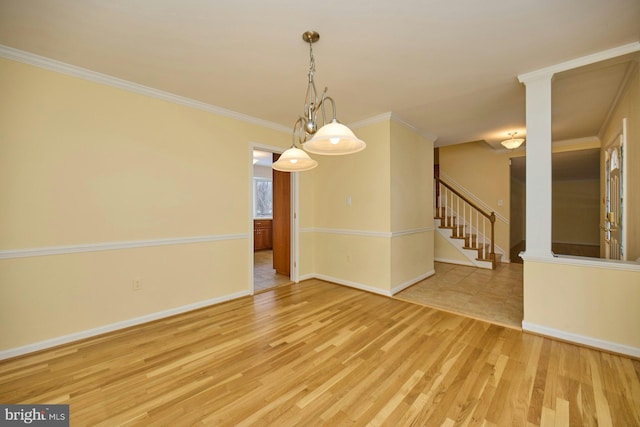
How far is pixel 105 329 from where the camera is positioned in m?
2.60

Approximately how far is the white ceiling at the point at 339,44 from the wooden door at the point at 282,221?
5.72 ft

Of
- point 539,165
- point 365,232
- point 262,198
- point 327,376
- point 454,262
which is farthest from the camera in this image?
point 262,198

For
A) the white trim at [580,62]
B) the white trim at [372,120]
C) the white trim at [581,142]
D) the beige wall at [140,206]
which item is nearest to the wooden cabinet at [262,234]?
the beige wall at [140,206]

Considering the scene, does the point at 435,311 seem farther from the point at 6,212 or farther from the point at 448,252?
the point at 6,212

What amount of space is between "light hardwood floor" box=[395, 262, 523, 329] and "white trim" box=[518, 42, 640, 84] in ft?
8.38

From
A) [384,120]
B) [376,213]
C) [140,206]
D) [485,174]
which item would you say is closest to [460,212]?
[485,174]

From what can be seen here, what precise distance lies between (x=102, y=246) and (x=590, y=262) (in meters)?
4.67

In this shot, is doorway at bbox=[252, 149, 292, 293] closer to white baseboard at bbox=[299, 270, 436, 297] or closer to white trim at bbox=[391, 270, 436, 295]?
white baseboard at bbox=[299, 270, 436, 297]

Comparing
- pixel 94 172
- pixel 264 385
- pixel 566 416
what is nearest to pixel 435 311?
pixel 566 416

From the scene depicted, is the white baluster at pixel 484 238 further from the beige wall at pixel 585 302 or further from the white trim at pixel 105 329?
the white trim at pixel 105 329

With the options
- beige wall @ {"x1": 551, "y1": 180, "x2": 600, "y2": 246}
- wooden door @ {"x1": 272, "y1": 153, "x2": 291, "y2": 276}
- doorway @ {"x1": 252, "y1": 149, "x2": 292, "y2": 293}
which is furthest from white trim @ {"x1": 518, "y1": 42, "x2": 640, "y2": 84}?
beige wall @ {"x1": 551, "y1": 180, "x2": 600, "y2": 246}

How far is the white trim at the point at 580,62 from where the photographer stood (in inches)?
85.8

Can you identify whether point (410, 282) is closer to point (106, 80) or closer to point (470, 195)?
point (470, 195)

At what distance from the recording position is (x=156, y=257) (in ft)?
9.66
